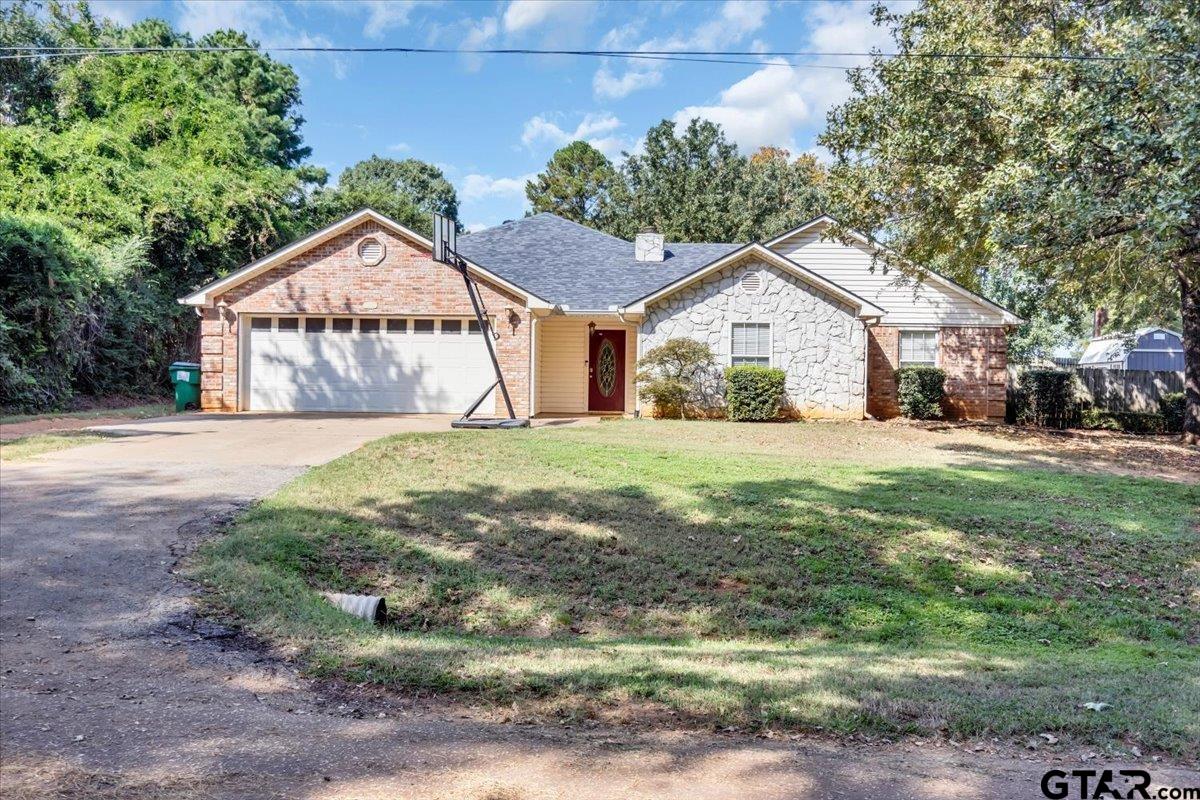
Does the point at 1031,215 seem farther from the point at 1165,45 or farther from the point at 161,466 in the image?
the point at 161,466

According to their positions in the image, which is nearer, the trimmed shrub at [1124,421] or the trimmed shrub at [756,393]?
the trimmed shrub at [756,393]

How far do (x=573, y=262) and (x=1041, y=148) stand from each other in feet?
41.6

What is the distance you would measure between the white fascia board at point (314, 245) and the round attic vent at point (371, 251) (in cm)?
44

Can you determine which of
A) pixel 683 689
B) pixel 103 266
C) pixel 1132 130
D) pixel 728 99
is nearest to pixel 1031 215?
pixel 1132 130

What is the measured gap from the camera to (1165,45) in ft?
32.9

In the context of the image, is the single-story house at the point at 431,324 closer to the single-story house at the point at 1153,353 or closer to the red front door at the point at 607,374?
the red front door at the point at 607,374

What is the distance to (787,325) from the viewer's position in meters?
17.8

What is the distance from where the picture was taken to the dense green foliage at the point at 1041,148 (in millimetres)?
9984

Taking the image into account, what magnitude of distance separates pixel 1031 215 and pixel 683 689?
9963 millimetres

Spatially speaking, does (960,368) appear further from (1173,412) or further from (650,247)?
(650,247)

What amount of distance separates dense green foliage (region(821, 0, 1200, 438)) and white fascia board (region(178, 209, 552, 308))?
7405 mm

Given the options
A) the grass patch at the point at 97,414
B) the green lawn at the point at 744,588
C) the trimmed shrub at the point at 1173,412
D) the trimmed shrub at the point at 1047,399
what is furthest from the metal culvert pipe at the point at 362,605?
the trimmed shrub at the point at 1173,412

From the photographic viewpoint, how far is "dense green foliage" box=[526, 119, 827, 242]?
115 feet

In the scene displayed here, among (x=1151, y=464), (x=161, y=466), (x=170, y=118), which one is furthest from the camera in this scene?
(x=170, y=118)
